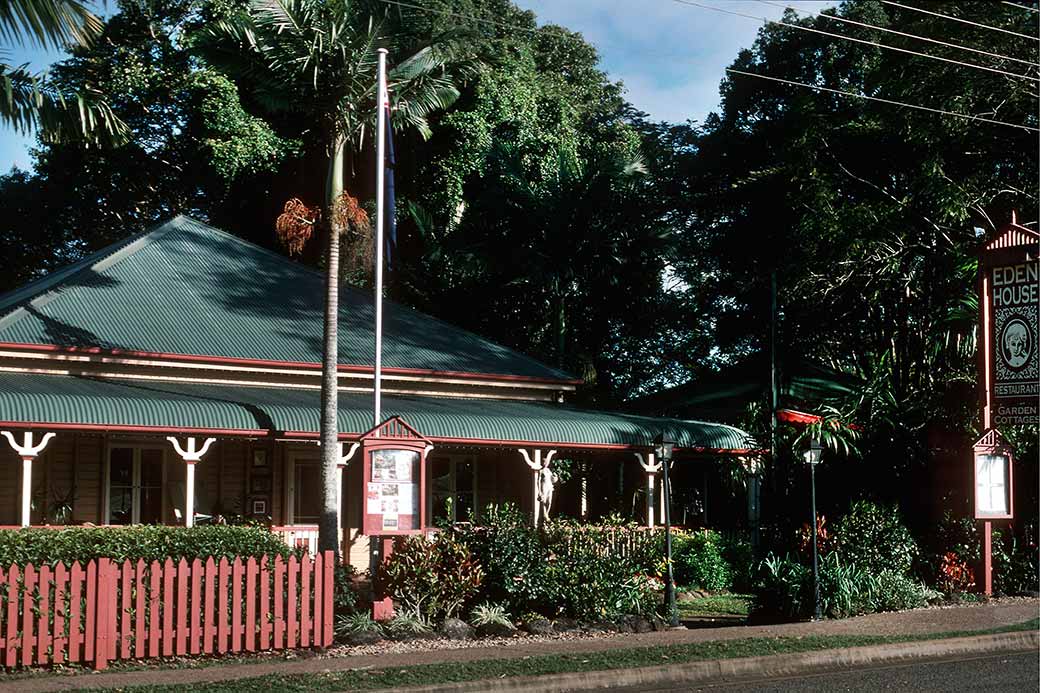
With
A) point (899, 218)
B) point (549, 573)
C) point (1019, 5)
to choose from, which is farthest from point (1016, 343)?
point (1019, 5)

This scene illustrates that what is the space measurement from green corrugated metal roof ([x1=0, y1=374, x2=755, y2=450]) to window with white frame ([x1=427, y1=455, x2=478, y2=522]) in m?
1.38

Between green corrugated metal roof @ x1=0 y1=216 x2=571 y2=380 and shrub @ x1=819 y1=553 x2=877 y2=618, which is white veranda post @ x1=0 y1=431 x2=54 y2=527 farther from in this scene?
shrub @ x1=819 y1=553 x2=877 y2=618

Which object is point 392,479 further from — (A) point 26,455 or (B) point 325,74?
(B) point 325,74

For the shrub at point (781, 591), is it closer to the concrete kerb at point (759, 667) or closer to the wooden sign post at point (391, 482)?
the concrete kerb at point (759, 667)

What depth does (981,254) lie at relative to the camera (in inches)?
838

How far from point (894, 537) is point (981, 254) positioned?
500 cm

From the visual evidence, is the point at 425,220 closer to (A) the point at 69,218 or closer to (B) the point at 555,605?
(A) the point at 69,218

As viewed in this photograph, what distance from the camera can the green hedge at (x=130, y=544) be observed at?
13898 millimetres

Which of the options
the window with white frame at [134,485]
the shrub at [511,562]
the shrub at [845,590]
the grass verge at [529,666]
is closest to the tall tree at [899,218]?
the shrub at [845,590]

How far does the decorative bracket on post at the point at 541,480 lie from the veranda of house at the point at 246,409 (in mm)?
130

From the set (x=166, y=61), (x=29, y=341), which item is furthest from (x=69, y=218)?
(x=29, y=341)

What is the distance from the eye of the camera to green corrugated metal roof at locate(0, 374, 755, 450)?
18688 millimetres

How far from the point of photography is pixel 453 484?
2591cm

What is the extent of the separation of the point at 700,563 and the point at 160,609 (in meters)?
12.1
